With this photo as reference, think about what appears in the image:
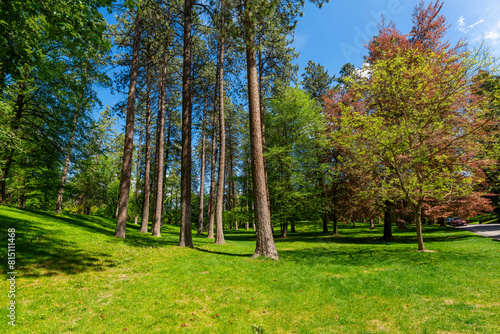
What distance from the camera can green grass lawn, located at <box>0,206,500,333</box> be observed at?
4242 mm

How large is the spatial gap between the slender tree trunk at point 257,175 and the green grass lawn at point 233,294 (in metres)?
0.93

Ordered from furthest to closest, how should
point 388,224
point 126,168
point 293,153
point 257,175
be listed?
Result: point 293,153 < point 388,224 < point 126,168 < point 257,175

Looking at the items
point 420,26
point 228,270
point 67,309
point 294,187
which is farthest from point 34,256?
point 420,26

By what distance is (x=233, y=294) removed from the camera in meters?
5.75

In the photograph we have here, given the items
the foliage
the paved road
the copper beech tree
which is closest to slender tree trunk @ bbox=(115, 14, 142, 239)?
the foliage

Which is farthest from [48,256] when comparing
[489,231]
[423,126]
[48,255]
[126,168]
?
[489,231]

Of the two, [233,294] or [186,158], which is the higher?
[186,158]

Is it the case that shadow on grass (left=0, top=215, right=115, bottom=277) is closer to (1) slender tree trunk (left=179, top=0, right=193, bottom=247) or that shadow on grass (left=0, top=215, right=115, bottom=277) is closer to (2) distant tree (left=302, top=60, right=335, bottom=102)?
(1) slender tree trunk (left=179, top=0, right=193, bottom=247)

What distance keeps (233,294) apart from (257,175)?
16.5 feet

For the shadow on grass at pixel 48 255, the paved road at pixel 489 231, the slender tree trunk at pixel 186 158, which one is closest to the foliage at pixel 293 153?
the slender tree trunk at pixel 186 158

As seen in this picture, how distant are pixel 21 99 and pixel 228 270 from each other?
1594 cm

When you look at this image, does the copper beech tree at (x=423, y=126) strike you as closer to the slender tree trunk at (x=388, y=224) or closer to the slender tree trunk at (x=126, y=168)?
the slender tree trunk at (x=388, y=224)

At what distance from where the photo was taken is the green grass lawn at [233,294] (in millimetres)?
4242

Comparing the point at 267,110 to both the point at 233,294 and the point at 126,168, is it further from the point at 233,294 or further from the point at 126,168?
the point at 233,294
